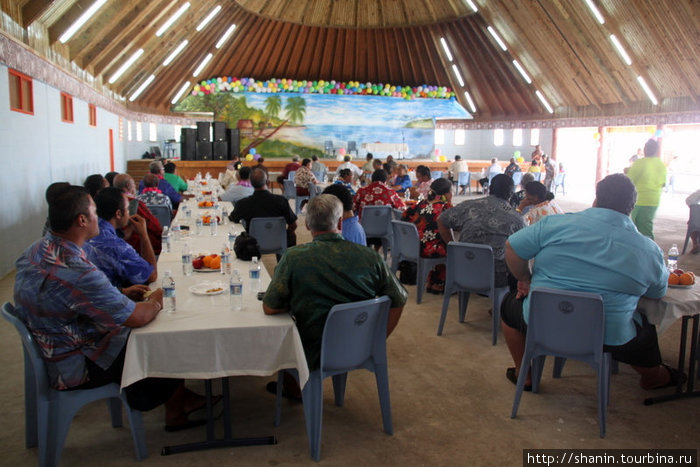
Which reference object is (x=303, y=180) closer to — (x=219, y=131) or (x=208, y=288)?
(x=219, y=131)

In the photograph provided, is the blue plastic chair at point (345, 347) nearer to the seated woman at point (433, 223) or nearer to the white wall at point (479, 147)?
the seated woman at point (433, 223)

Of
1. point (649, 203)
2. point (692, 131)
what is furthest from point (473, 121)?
point (649, 203)

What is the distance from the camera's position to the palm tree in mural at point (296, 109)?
2027cm

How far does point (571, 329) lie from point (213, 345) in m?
1.83

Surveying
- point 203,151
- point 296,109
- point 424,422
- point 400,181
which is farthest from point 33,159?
point 296,109

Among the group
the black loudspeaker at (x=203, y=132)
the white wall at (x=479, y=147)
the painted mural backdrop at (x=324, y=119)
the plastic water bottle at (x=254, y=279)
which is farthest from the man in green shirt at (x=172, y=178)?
the white wall at (x=479, y=147)

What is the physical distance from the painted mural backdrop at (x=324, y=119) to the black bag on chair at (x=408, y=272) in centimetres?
1470

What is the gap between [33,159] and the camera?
7637 mm

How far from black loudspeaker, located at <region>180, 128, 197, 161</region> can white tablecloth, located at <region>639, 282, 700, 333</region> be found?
14.1 metres

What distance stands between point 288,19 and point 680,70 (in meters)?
11.4

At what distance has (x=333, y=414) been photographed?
3254 mm

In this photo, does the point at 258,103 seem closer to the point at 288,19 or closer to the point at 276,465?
the point at 288,19

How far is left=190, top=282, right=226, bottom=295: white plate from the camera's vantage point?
3.07m

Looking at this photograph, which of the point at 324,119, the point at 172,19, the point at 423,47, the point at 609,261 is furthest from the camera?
the point at 324,119
